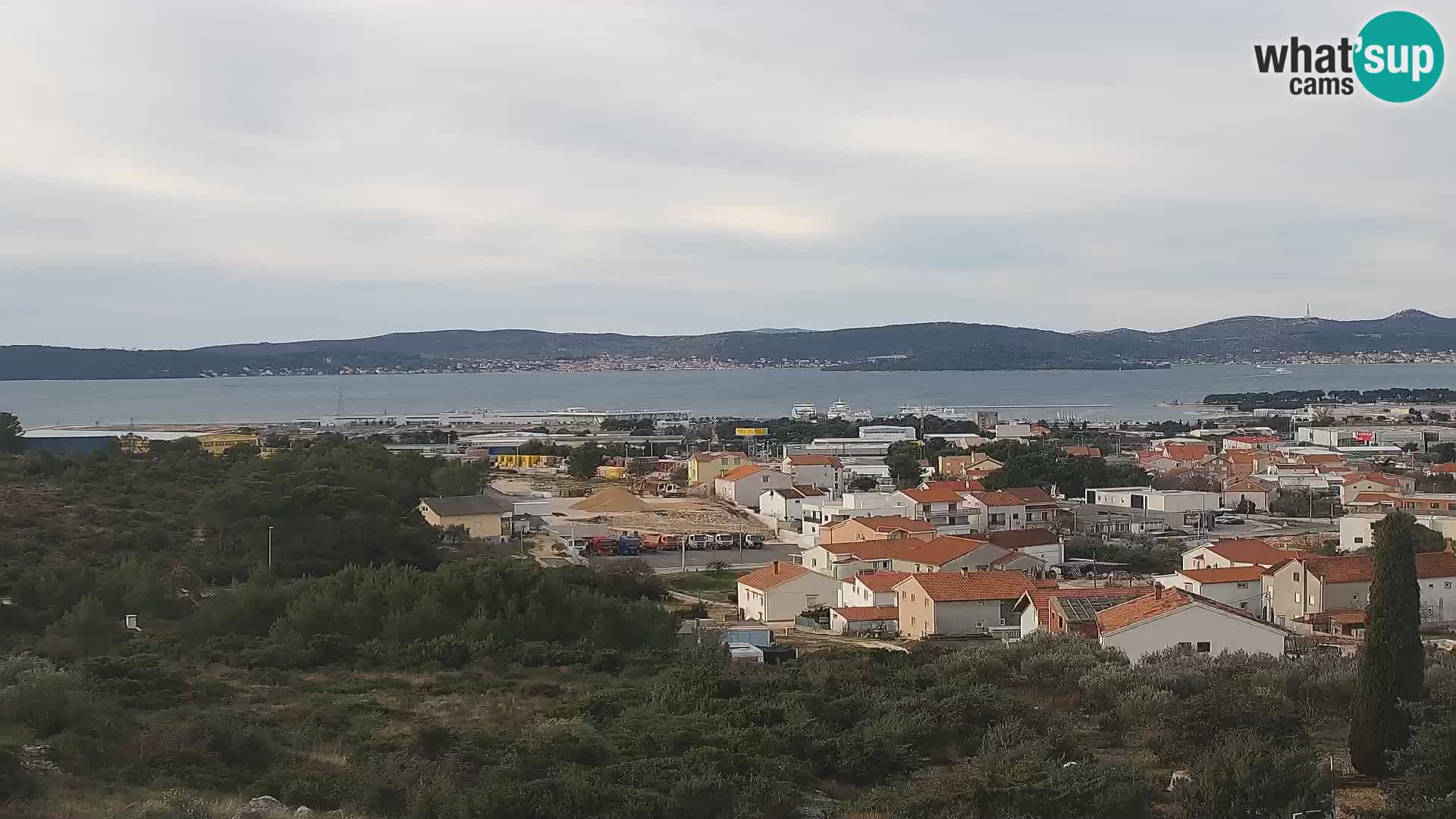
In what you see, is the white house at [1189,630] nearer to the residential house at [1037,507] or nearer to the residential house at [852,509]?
the residential house at [852,509]

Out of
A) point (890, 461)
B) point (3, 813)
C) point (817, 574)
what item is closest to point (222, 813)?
point (3, 813)

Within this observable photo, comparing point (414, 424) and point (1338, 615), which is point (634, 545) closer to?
point (1338, 615)

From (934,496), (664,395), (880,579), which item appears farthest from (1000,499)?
(664,395)

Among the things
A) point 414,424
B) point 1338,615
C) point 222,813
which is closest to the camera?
point 222,813

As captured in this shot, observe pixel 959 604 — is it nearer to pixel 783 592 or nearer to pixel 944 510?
pixel 783 592

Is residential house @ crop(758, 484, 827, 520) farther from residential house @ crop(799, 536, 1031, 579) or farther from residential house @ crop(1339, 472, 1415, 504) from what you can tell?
residential house @ crop(1339, 472, 1415, 504)

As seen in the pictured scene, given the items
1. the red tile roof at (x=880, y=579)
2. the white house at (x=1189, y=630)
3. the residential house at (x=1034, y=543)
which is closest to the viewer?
the white house at (x=1189, y=630)

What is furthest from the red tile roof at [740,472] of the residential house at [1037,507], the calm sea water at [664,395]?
the calm sea water at [664,395]

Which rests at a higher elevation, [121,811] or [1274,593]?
[121,811]
